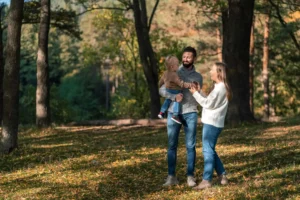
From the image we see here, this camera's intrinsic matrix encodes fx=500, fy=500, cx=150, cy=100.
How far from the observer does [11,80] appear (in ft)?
44.4

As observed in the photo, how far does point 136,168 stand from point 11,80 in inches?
187

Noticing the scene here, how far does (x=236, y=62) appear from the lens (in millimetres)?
20172

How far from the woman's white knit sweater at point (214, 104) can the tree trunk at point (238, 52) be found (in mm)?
12322

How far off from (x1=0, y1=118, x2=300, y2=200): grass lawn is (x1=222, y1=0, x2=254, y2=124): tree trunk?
8.95ft

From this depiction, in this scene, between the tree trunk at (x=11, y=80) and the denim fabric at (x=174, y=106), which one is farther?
the tree trunk at (x=11, y=80)

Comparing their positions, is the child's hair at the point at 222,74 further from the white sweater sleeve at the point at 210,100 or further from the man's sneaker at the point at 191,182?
the man's sneaker at the point at 191,182

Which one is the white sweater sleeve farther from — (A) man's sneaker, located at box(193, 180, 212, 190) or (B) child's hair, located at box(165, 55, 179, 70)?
(A) man's sneaker, located at box(193, 180, 212, 190)

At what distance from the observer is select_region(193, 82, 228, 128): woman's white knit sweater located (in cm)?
767

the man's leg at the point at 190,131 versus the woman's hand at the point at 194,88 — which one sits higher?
the woman's hand at the point at 194,88

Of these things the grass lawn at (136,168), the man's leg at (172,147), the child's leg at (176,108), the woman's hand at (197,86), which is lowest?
the grass lawn at (136,168)

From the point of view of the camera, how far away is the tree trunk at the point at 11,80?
43.8 feet

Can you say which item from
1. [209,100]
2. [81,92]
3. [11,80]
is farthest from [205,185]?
[81,92]

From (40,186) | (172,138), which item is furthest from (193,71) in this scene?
(40,186)

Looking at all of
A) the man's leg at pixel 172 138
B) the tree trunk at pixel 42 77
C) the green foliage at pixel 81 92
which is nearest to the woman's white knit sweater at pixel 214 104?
the man's leg at pixel 172 138
